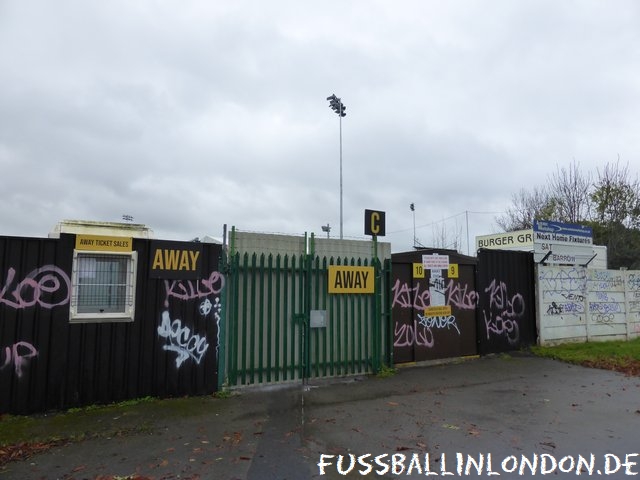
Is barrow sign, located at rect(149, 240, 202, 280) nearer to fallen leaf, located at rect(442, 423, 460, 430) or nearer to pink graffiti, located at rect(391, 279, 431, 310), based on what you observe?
pink graffiti, located at rect(391, 279, 431, 310)

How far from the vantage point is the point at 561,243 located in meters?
11.8

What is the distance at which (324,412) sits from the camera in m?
6.20

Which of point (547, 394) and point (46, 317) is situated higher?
point (46, 317)

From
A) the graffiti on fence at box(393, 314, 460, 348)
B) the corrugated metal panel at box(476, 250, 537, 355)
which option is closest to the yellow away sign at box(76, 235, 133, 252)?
the graffiti on fence at box(393, 314, 460, 348)

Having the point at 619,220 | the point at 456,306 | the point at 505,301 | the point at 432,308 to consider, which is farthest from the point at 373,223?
the point at 619,220

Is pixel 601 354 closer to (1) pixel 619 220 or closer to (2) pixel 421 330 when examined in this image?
(2) pixel 421 330

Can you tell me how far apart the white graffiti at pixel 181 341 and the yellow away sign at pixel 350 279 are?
238cm

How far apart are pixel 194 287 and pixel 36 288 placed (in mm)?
2062

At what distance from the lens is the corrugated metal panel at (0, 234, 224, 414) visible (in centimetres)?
594

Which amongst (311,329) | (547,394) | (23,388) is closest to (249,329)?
(311,329)

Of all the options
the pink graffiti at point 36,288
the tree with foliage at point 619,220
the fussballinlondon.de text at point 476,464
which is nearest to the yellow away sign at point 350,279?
the fussballinlondon.de text at point 476,464

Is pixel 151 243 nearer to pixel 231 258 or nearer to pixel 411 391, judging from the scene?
pixel 231 258

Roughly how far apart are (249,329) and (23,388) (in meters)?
3.10

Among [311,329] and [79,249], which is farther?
[311,329]
